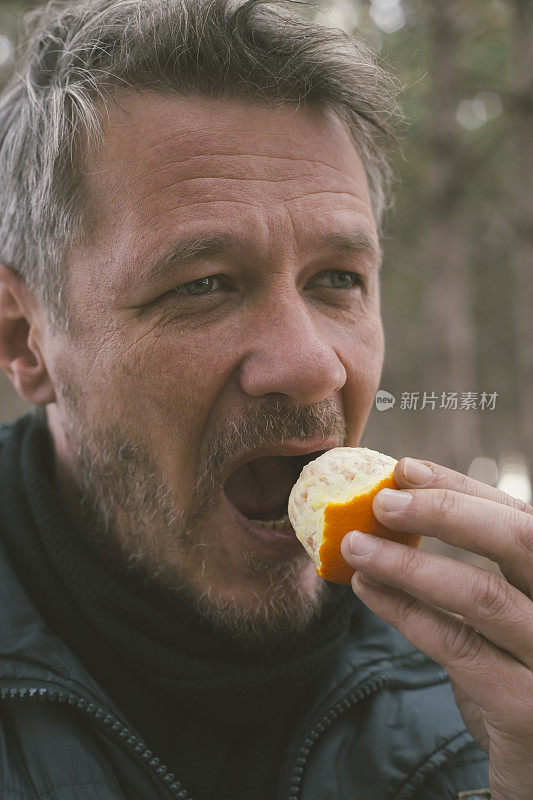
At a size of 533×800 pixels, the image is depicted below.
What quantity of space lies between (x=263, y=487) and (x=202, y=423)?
43cm

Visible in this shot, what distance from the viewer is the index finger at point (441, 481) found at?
169cm

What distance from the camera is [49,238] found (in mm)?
2344

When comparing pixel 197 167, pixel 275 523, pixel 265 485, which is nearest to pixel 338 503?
pixel 275 523

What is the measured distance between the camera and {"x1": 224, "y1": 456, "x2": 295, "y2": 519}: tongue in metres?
2.35

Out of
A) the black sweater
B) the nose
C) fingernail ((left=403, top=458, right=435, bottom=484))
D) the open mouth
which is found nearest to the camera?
fingernail ((left=403, top=458, right=435, bottom=484))

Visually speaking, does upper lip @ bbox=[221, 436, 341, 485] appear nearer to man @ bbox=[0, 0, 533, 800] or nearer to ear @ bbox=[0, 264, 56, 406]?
man @ bbox=[0, 0, 533, 800]

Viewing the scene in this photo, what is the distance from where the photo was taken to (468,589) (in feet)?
5.17

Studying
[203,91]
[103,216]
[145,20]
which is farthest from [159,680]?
[145,20]

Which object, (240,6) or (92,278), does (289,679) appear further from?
(240,6)

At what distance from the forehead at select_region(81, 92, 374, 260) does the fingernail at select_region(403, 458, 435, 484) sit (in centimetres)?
83

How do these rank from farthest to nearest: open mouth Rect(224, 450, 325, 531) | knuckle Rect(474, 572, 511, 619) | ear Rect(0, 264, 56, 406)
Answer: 1. ear Rect(0, 264, 56, 406)
2. open mouth Rect(224, 450, 325, 531)
3. knuckle Rect(474, 572, 511, 619)

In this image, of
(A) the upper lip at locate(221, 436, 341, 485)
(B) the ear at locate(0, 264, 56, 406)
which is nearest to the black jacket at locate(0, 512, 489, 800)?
(B) the ear at locate(0, 264, 56, 406)

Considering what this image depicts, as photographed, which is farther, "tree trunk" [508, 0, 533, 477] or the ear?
"tree trunk" [508, 0, 533, 477]

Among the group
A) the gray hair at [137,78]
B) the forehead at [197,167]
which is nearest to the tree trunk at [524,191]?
the gray hair at [137,78]
